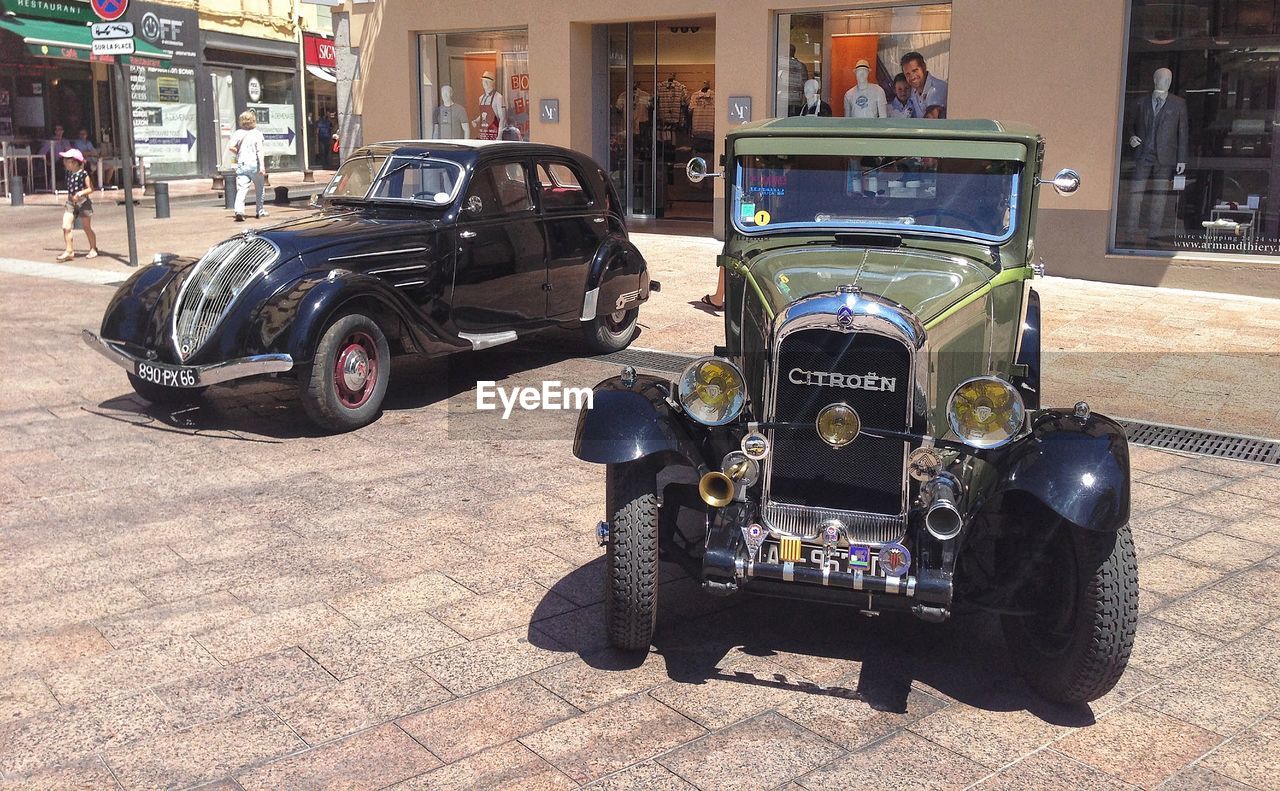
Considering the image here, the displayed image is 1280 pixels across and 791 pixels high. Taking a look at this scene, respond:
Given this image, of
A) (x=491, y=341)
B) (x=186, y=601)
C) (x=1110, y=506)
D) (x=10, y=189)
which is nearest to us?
(x=1110, y=506)

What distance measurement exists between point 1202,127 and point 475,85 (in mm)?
10343

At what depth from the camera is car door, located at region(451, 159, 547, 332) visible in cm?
820

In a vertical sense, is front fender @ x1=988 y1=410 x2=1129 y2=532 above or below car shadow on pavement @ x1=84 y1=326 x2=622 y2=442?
above

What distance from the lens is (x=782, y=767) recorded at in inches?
139

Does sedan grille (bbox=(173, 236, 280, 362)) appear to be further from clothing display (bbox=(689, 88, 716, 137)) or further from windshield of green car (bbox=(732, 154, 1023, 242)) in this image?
clothing display (bbox=(689, 88, 716, 137))

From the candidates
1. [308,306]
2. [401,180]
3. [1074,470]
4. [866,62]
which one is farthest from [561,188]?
[866,62]

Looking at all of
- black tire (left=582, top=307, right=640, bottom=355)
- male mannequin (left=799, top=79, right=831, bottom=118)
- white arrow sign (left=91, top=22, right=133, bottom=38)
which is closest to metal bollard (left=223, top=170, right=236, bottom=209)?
white arrow sign (left=91, top=22, right=133, bottom=38)

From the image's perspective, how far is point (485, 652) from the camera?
4309 millimetres

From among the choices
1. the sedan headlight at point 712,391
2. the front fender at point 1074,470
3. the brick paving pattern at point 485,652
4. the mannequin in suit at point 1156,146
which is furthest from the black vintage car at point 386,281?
the mannequin in suit at point 1156,146

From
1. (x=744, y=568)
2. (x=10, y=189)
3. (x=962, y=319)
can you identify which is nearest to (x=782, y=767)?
(x=744, y=568)

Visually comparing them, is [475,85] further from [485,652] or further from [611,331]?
[485,652]

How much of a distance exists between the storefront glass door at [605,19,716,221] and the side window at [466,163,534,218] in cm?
800

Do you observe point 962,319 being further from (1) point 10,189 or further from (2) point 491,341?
(1) point 10,189

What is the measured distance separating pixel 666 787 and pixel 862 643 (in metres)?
1.31
